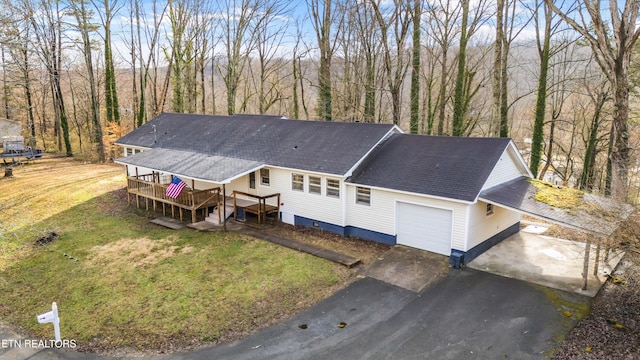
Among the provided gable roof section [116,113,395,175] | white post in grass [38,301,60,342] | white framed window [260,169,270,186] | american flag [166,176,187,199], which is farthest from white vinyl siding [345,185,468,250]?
white post in grass [38,301,60,342]

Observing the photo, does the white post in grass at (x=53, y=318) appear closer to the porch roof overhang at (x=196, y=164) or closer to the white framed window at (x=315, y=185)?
the porch roof overhang at (x=196, y=164)

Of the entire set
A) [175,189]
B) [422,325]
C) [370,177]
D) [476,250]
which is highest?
[370,177]

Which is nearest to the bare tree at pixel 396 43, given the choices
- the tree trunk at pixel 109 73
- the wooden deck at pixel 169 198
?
the wooden deck at pixel 169 198

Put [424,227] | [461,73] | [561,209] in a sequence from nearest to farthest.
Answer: [561,209] → [424,227] → [461,73]

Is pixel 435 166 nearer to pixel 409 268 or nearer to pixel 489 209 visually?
pixel 489 209

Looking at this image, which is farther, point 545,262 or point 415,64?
point 415,64

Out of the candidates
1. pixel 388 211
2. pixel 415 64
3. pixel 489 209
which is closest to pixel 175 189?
pixel 388 211
